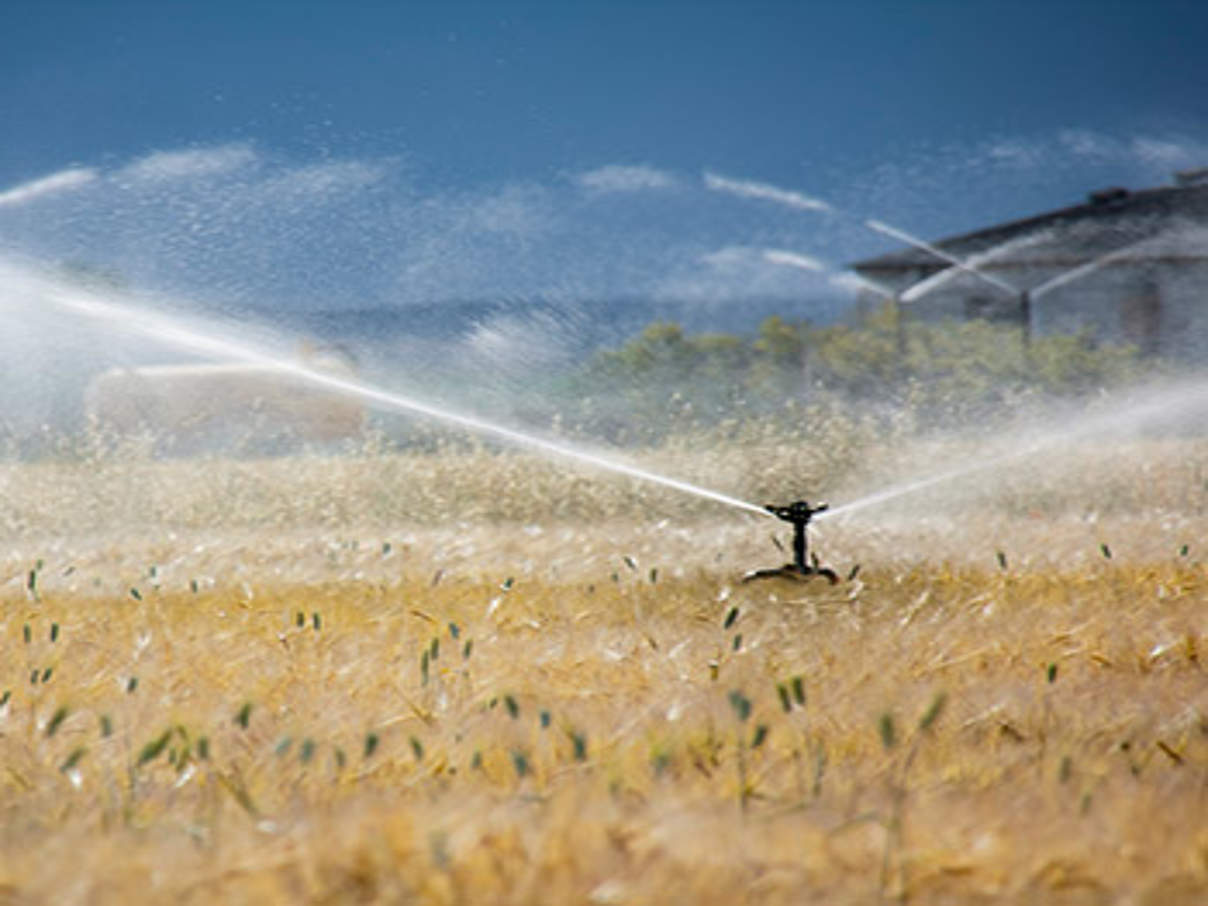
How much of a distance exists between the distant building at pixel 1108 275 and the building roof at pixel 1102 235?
0.07 ft

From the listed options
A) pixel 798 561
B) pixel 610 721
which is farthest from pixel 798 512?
pixel 610 721

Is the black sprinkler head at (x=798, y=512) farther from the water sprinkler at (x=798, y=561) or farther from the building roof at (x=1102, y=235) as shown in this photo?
the building roof at (x=1102, y=235)

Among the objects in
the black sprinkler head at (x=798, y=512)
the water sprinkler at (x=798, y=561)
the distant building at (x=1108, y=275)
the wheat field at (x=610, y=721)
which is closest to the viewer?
the wheat field at (x=610, y=721)

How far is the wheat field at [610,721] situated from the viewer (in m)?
1.79

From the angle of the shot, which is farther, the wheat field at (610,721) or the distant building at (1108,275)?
the distant building at (1108,275)

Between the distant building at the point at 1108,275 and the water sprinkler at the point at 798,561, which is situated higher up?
the distant building at the point at 1108,275

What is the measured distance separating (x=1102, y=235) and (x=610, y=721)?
93.7 feet

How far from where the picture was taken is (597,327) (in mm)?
6953

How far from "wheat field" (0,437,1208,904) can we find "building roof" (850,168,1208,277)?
2385cm

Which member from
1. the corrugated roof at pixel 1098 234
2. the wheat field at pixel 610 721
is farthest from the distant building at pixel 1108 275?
the wheat field at pixel 610 721

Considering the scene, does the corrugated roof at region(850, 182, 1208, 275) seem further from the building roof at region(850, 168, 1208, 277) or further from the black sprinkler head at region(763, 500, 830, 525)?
the black sprinkler head at region(763, 500, 830, 525)

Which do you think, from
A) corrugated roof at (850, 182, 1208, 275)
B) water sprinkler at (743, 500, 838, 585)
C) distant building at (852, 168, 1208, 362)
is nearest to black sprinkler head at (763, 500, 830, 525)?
water sprinkler at (743, 500, 838, 585)

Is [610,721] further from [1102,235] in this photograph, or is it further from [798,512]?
[1102,235]

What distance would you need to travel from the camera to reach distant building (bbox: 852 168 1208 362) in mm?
27750
